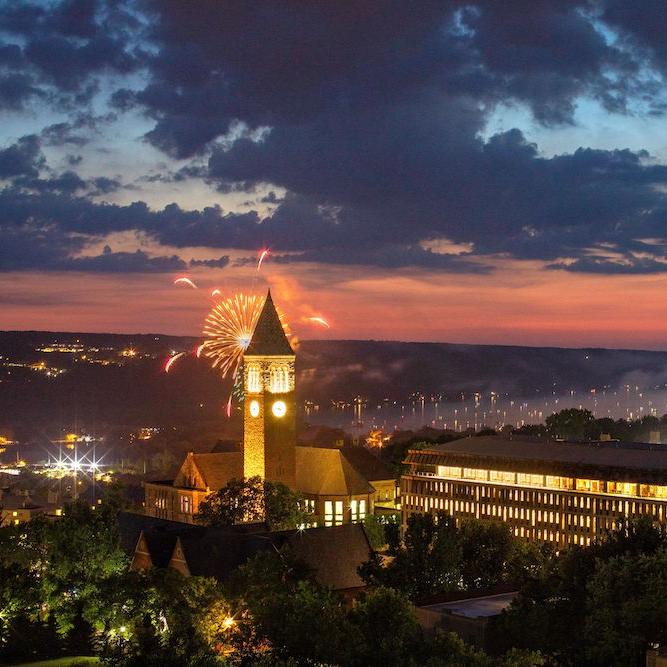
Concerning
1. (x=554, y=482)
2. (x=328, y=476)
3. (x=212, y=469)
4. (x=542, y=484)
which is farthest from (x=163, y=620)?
(x=542, y=484)

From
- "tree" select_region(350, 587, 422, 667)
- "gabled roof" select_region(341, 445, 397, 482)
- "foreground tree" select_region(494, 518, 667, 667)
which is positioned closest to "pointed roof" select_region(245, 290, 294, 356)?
"gabled roof" select_region(341, 445, 397, 482)

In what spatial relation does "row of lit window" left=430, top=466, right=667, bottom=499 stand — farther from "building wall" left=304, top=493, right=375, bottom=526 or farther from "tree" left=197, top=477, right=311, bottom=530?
"tree" left=197, top=477, right=311, bottom=530

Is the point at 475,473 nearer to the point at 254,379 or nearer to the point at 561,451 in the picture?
the point at 561,451

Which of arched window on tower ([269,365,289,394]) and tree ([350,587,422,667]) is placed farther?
arched window on tower ([269,365,289,394])

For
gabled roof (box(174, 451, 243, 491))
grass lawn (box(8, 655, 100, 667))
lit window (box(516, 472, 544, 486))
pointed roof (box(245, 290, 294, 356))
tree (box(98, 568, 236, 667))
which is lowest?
grass lawn (box(8, 655, 100, 667))

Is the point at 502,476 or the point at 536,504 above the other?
the point at 502,476

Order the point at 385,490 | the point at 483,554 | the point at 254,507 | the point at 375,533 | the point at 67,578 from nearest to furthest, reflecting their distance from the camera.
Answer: the point at 67,578, the point at 483,554, the point at 254,507, the point at 375,533, the point at 385,490

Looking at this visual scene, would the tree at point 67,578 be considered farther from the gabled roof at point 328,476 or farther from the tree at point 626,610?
the gabled roof at point 328,476
